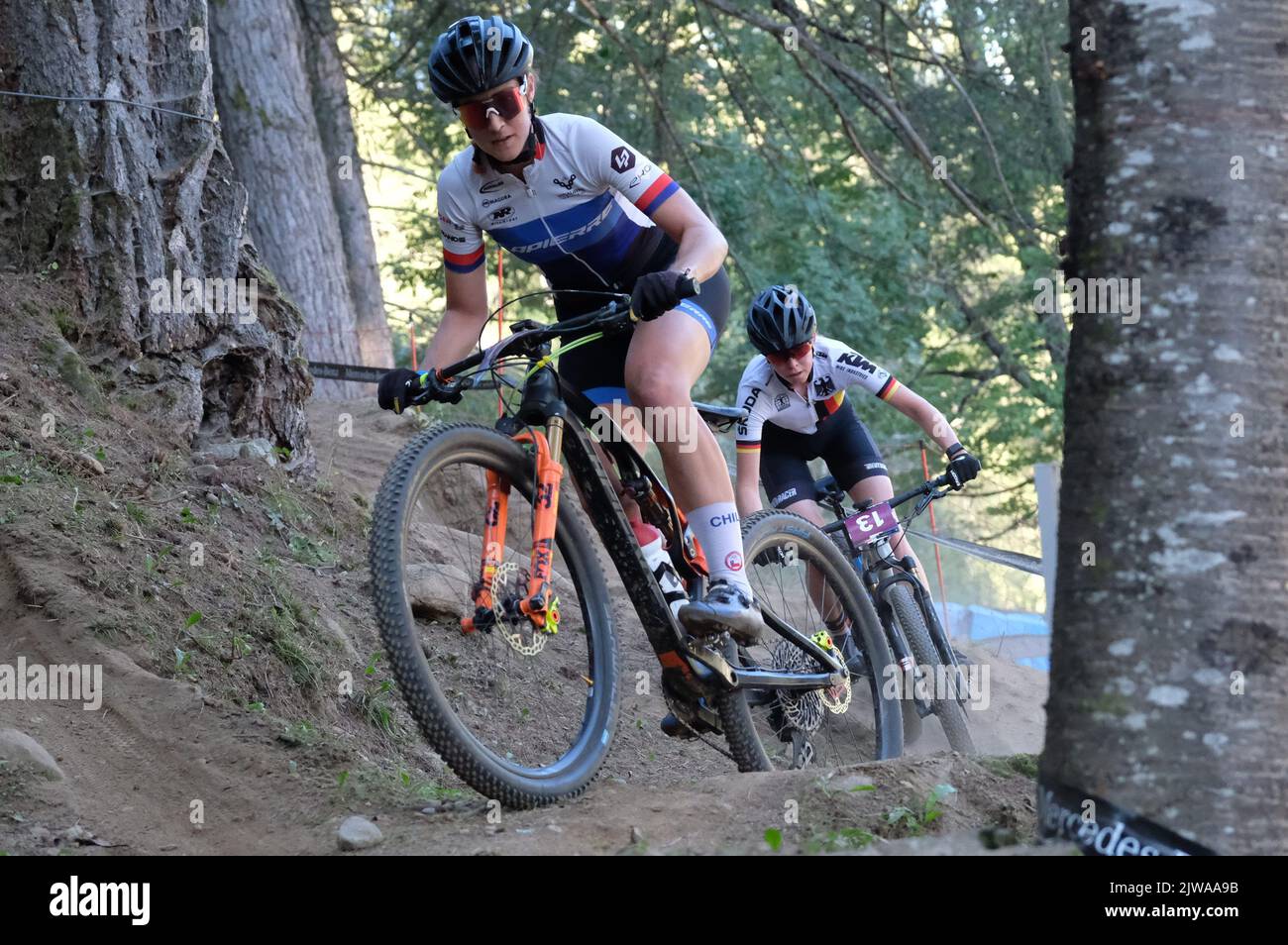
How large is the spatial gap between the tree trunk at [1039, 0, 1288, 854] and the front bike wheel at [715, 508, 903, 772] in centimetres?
215

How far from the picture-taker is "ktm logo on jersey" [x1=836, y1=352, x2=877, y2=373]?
718 centimetres

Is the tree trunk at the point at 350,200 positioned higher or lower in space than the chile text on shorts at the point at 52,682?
higher

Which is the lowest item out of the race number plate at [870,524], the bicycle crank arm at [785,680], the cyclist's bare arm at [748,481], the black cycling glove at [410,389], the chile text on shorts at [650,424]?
the bicycle crank arm at [785,680]

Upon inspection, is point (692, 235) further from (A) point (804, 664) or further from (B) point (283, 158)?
(B) point (283, 158)

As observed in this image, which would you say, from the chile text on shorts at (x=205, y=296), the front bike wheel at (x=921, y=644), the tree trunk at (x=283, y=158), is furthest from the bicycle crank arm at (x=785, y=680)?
the tree trunk at (x=283, y=158)

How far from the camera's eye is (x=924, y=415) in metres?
7.13

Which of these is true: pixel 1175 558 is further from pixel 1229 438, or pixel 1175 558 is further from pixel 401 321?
pixel 401 321

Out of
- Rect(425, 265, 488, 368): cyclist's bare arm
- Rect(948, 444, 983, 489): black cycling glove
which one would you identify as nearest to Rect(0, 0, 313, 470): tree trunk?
Rect(425, 265, 488, 368): cyclist's bare arm

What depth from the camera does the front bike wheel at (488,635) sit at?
3.44m

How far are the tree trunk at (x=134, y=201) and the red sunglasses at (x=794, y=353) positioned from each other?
2.51m

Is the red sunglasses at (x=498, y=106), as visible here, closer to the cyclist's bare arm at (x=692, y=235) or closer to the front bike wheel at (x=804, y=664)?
the cyclist's bare arm at (x=692, y=235)

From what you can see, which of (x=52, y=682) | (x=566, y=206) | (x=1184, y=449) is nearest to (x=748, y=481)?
(x=566, y=206)

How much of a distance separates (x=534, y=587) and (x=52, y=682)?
1643 millimetres

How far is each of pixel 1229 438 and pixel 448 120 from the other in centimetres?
1429
